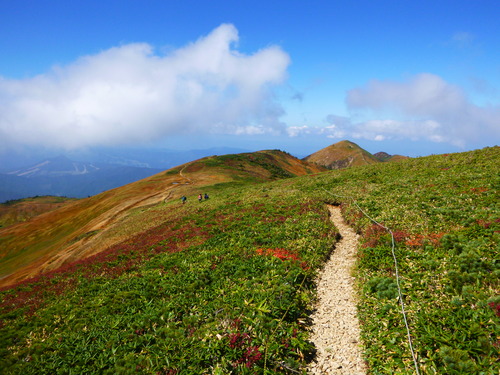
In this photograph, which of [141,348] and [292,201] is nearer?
[141,348]

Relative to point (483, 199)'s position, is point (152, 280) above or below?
below

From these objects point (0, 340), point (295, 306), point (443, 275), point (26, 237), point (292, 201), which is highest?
point (292, 201)

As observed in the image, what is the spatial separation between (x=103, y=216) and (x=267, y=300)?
67711 millimetres

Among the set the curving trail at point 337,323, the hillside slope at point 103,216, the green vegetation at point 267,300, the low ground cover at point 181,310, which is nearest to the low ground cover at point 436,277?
the green vegetation at point 267,300

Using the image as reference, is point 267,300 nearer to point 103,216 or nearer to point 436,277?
point 436,277

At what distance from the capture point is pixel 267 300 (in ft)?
42.1

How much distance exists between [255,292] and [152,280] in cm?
829

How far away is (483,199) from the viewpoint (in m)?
20.3

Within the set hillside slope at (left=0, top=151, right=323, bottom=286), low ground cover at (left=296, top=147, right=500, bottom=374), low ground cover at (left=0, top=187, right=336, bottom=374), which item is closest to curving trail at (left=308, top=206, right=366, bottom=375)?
low ground cover at (left=296, top=147, right=500, bottom=374)

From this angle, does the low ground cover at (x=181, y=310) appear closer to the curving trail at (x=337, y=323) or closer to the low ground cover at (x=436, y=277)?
the curving trail at (x=337, y=323)

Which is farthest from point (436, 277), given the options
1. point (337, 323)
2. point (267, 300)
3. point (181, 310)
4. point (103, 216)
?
point (103, 216)

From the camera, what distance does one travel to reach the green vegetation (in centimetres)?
930

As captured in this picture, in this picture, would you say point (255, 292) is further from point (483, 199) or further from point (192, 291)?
point (483, 199)

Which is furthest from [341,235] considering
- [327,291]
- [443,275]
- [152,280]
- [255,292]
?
[152,280]
